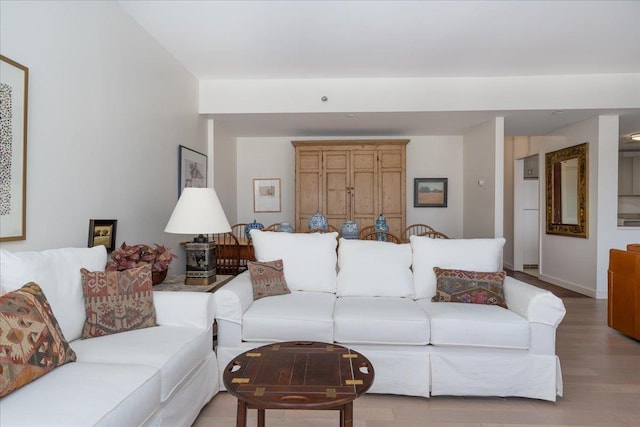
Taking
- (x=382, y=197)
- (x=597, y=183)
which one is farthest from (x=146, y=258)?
(x=597, y=183)

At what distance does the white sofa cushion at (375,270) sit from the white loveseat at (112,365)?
1.08 metres

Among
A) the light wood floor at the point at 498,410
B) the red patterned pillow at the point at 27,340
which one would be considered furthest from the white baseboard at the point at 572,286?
the red patterned pillow at the point at 27,340

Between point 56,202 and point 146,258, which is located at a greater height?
point 56,202

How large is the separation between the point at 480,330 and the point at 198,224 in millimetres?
1909

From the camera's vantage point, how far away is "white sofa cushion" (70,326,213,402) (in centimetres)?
159

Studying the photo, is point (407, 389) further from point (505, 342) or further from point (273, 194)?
point (273, 194)

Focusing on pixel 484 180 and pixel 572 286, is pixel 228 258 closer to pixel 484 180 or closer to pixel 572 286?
pixel 484 180

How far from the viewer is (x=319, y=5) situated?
2.71 metres

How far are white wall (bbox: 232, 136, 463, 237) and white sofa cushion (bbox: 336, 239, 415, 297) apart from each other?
3.29m

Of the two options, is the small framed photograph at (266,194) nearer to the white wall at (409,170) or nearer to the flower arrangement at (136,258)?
the white wall at (409,170)

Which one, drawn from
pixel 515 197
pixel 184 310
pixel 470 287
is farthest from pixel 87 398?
pixel 515 197

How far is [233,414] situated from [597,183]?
5.00 metres

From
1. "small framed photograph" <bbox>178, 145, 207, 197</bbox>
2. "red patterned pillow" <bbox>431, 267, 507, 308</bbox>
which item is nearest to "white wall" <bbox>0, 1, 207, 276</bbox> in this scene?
"small framed photograph" <bbox>178, 145, 207, 197</bbox>

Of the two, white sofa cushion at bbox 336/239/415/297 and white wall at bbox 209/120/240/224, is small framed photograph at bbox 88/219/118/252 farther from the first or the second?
white wall at bbox 209/120/240/224
